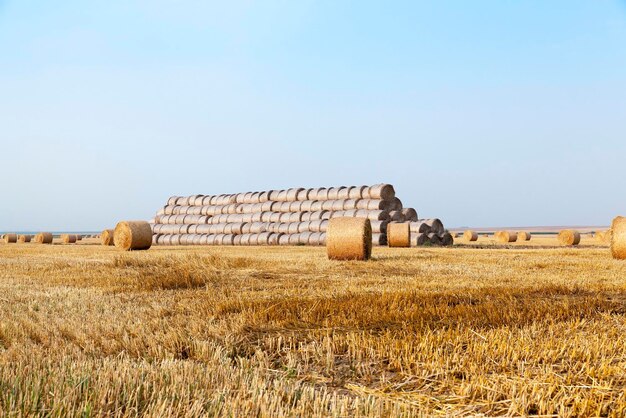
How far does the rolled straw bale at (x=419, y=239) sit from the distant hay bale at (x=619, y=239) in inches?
476

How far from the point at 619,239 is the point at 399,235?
34.7ft

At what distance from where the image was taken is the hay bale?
592 inches

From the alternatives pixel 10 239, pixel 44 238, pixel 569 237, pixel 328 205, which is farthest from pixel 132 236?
pixel 569 237

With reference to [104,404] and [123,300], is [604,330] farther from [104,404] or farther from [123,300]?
[123,300]

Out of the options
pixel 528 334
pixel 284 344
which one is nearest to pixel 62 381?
pixel 284 344

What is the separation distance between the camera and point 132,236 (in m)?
21.9

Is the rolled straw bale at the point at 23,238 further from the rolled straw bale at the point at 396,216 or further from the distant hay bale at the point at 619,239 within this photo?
the distant hay bale at the point at 619,239

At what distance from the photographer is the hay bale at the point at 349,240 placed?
592 inches

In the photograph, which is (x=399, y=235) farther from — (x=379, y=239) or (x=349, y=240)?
(x=349, y=240)

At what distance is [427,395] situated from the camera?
323 centimetres

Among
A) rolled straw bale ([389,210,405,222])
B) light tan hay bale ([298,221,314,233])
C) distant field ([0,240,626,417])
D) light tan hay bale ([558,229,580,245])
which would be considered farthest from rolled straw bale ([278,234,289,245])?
distant field ([0,240,626,417])

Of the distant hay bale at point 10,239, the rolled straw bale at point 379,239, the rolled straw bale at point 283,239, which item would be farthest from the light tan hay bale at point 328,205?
the distant hay bale at point 10,239

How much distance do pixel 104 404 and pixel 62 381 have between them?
1.09 ft

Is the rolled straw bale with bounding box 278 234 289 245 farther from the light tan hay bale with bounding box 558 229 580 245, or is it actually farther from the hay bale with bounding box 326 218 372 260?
the hay bale with bounding box 326 218 372 260
